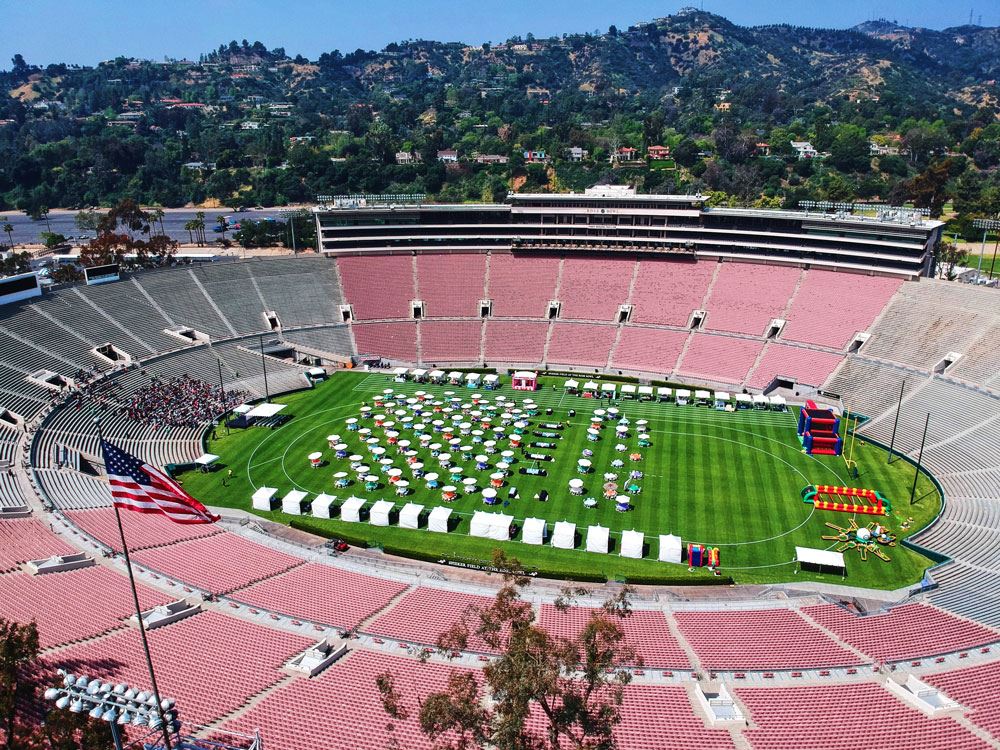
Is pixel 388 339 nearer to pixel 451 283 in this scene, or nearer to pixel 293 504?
pixel 451 283

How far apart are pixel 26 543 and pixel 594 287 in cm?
6322

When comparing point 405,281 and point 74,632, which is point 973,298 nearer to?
point 405,281

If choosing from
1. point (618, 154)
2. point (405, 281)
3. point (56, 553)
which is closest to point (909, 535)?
point (56, 553)

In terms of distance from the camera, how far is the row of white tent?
4178cm

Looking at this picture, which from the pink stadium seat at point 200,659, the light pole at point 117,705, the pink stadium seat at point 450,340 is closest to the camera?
the light pole at point 117,705

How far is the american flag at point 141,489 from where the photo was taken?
21.8 m

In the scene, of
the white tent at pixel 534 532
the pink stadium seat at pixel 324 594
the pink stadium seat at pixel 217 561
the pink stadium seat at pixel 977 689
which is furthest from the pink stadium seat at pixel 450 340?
the pink stadium seat at pixel 977 689

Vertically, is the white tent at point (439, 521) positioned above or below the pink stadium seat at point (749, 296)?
below

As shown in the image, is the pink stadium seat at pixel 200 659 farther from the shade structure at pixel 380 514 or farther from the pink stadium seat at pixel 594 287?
the pink stadium seat at pixel 594 287

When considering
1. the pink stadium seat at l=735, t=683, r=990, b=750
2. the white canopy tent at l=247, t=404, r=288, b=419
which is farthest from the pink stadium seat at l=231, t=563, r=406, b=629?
the white canopy tent at l=247, t=404, r=288, b=419

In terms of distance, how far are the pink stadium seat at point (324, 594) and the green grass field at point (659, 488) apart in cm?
486

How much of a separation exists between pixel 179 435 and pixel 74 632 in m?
30.5

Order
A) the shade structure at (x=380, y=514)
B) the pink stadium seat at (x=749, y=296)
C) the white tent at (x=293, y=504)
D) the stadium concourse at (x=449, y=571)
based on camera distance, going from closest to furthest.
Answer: the stadium concourse at (x=449, y=571)
the shade structure at (x=380, y=514)
the white tent at (x=293, y=504)
the pink stadium seat at (x=749, y=296)

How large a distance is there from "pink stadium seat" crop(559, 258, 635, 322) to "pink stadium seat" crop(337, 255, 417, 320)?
19.3m
